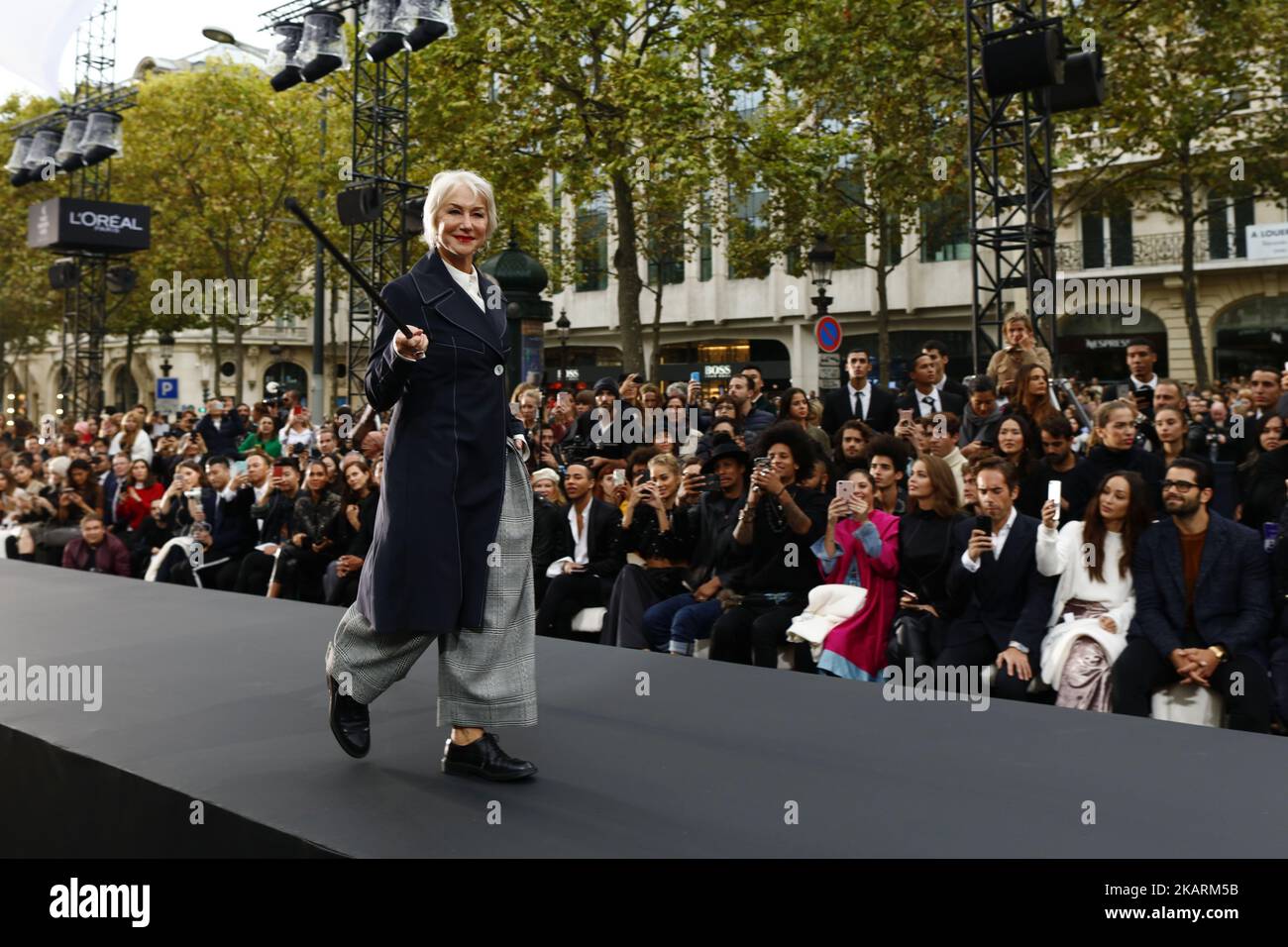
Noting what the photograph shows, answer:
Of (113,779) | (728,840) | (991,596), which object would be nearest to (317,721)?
(113,779)

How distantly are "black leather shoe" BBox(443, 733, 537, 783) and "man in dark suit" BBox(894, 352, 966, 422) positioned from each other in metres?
6.03

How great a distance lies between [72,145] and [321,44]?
9.37 m

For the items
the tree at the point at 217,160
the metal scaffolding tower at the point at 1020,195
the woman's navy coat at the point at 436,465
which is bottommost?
the woman's navy coat at the point at 436,465

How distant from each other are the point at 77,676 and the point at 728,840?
3.03 m

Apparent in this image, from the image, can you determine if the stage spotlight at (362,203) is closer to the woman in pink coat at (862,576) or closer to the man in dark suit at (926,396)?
the man in dark suit at (926,396)

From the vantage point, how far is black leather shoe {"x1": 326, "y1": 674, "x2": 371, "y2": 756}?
10.9ft

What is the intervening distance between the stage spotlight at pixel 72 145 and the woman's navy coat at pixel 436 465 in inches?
892

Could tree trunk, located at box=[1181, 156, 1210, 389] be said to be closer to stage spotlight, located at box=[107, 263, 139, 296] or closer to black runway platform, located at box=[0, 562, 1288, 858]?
black runway platform, located at box=[0, 562, 1288, 858]

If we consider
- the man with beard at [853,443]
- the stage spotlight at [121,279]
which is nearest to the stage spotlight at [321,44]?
the stage spotlight at [121,279]

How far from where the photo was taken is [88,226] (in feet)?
77.4

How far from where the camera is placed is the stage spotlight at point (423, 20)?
47.8 feet
